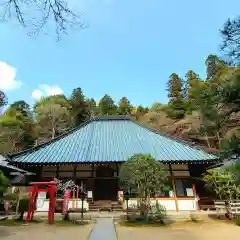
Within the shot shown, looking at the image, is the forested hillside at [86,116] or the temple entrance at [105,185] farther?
the forested hillside at [86,116]

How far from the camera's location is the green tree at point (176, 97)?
4584cm

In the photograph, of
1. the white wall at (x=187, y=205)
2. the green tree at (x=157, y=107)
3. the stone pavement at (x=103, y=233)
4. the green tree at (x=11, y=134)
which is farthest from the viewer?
the green tree at (x=157, y=107)

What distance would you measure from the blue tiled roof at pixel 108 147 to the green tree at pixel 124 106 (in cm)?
3362

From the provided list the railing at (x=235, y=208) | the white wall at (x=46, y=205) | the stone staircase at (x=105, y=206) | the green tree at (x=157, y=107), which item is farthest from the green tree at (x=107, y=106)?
the railing at (x=235, y=208)

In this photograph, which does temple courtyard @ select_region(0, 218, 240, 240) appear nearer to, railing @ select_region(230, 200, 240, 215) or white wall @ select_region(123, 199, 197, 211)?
railing @ select_region(230, 200, 240, 215)

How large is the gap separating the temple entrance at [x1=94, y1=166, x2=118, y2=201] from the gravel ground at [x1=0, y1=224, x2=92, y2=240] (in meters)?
7.03

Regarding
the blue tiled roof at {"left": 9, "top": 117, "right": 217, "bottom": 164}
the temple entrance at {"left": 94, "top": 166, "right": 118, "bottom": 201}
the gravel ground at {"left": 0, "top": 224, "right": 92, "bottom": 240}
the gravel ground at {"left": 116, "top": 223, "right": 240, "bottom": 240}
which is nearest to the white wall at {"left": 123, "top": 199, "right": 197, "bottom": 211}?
the temple entrance at {"left": 94, "top": 166, "right": 118, "bottom": 201}

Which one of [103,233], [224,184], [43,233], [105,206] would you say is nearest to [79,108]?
[105,206]

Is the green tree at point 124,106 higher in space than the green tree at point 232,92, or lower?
higher

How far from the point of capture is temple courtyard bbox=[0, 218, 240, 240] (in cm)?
832

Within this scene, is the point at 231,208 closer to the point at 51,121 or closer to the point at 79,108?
the point at 51,121

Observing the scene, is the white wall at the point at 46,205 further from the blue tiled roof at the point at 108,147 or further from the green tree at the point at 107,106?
the green tree at the point at 107,106

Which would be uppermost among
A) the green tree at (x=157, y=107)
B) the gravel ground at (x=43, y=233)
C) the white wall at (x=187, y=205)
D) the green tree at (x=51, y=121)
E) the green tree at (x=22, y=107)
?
the green tree at (x=22, y=107)

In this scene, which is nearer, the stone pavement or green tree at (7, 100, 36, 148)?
the stone pavement
